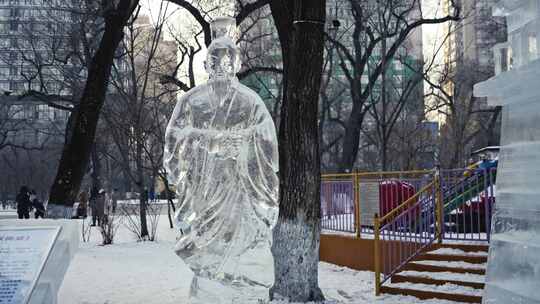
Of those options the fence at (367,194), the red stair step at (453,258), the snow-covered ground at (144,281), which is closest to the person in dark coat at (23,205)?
the snow-covered ground at (144,281)

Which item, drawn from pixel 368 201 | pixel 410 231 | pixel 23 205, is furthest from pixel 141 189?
pixel 410 231

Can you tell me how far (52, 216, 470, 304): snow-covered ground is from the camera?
8.62m

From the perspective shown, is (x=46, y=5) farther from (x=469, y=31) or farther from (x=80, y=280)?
(x=469, y=31)

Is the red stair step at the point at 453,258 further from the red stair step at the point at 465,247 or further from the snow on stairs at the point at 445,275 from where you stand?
the red stair step at the point at 465,247

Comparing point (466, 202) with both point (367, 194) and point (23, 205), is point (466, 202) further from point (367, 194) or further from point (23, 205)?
point (23, 205)

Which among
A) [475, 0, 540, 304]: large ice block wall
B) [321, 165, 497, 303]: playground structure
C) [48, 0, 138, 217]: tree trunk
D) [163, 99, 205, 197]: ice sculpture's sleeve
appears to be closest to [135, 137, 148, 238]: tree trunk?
[48, 0, 138, 217]: tree trunk

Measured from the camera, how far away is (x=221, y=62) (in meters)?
5.22

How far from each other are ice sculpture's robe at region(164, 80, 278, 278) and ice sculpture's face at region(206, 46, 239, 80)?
0.14 meters

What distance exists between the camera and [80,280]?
1059cm

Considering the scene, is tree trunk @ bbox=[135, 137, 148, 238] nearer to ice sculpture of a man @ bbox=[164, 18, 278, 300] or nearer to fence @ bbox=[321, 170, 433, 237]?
fence @ bbox=[321, 170, 433, 237]

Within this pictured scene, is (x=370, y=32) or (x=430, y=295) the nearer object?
(x=430, y=295)

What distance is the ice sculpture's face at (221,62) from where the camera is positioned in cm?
521

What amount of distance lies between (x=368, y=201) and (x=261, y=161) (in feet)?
21.0

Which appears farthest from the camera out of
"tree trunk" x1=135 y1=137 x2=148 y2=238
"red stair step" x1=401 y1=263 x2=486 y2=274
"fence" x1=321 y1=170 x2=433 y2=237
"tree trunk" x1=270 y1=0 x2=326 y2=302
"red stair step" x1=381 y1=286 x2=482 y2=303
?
"tree trunk" x1=135 y1=137 x2=148 y2=238
